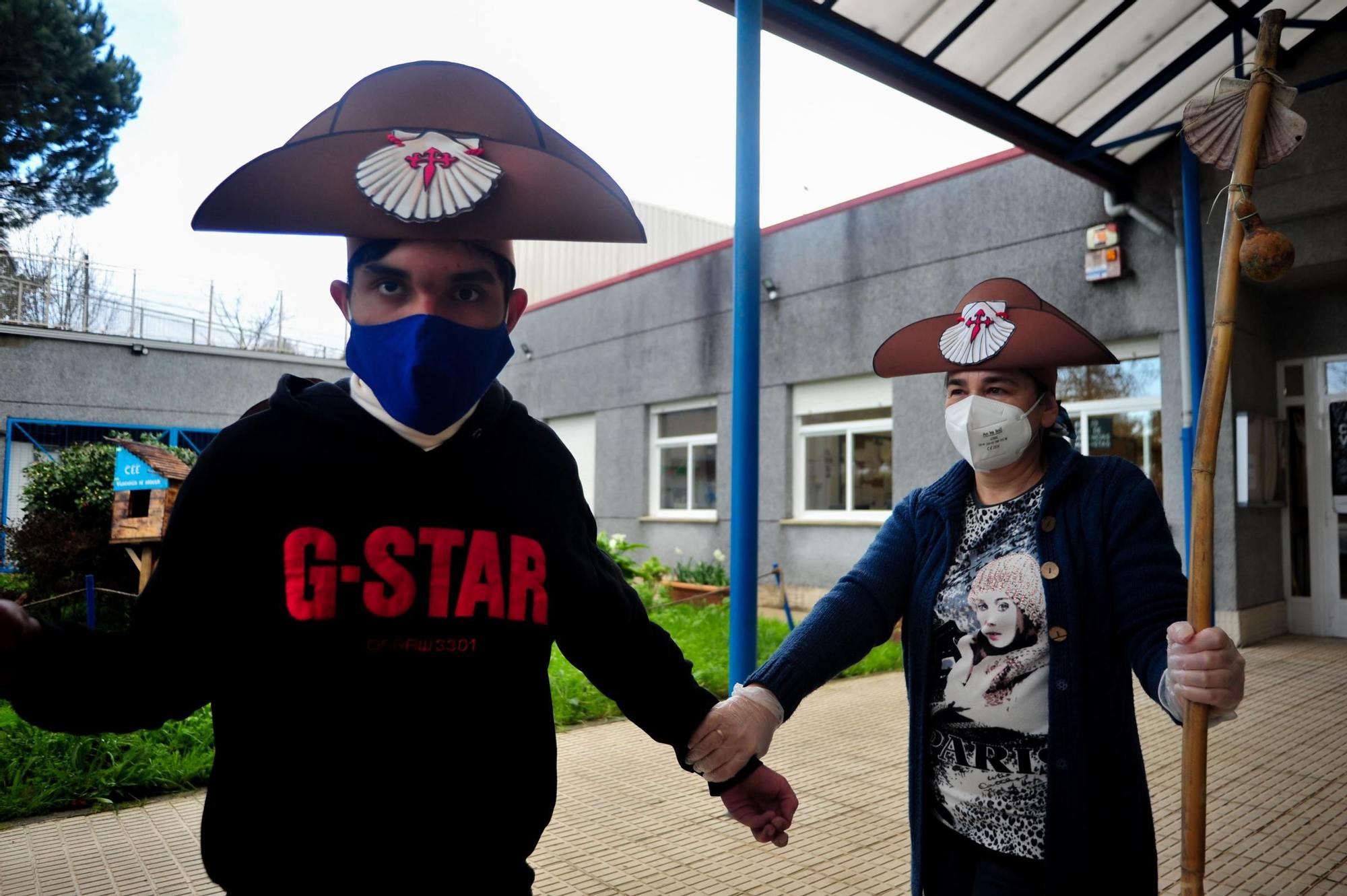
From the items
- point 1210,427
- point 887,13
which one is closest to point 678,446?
point 887,13

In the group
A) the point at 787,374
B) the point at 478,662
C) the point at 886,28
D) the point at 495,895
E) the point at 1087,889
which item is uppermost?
the point at 886,28

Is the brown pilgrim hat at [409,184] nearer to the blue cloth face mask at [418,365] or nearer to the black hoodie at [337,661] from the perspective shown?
the blue cloth face mask at [418,365]

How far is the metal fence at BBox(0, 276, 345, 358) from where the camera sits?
7566 mm

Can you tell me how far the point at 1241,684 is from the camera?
1648mm

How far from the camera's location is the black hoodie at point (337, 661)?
50.0 inches

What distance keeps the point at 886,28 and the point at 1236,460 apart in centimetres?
508

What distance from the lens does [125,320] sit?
46.1ft

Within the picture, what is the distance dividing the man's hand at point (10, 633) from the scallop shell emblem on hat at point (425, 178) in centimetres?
72

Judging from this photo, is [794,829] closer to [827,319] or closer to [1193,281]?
[1193,281]

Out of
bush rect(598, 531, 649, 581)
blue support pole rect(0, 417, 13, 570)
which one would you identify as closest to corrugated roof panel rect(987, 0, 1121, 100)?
bush rect(598, 531, 649, 581)

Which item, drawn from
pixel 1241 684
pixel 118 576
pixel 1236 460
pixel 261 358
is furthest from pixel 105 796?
pixel 261 358

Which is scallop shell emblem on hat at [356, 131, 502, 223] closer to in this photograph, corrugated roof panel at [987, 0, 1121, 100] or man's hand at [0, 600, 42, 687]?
man's hand at [0, 600, 42, 687]

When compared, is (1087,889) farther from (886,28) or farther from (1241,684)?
(886,28)

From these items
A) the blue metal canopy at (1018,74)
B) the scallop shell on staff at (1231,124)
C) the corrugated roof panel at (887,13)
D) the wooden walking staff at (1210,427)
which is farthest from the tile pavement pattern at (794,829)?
the corrugated roof panel at (887,13)
